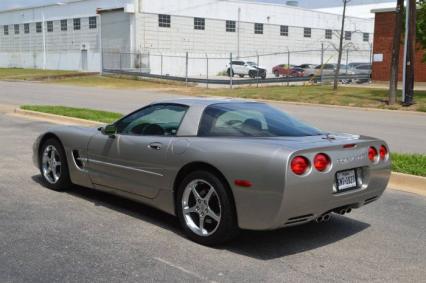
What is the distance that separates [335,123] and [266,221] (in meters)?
12.3

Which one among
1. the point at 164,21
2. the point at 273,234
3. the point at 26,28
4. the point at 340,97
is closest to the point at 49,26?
the point at 26,28

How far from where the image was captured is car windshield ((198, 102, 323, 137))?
539 centimetres

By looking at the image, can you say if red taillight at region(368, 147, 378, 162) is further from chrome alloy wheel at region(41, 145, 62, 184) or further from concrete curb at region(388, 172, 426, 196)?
chrome alloy wheel at region(41, 145, 62, 184)

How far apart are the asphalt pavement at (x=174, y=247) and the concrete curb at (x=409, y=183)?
0.52 m

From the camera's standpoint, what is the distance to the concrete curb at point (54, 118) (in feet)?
44.5

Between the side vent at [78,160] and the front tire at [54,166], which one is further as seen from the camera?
the front tire at [54,166]

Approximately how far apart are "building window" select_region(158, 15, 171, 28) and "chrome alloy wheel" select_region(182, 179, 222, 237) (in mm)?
50838

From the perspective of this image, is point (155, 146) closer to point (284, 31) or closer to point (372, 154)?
point (372, 154)

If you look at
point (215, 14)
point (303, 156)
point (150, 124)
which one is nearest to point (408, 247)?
point (303, 156)

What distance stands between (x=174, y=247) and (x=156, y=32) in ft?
166

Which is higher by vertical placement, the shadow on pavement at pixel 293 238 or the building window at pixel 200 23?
the building window at pixel 200 23

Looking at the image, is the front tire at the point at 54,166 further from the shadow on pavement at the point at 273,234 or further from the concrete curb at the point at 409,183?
the concrete curb at the point at 409,183

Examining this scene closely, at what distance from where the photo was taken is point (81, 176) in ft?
21.6

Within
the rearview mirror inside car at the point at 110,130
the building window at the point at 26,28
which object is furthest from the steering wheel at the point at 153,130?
the building window at the point at 26,28
